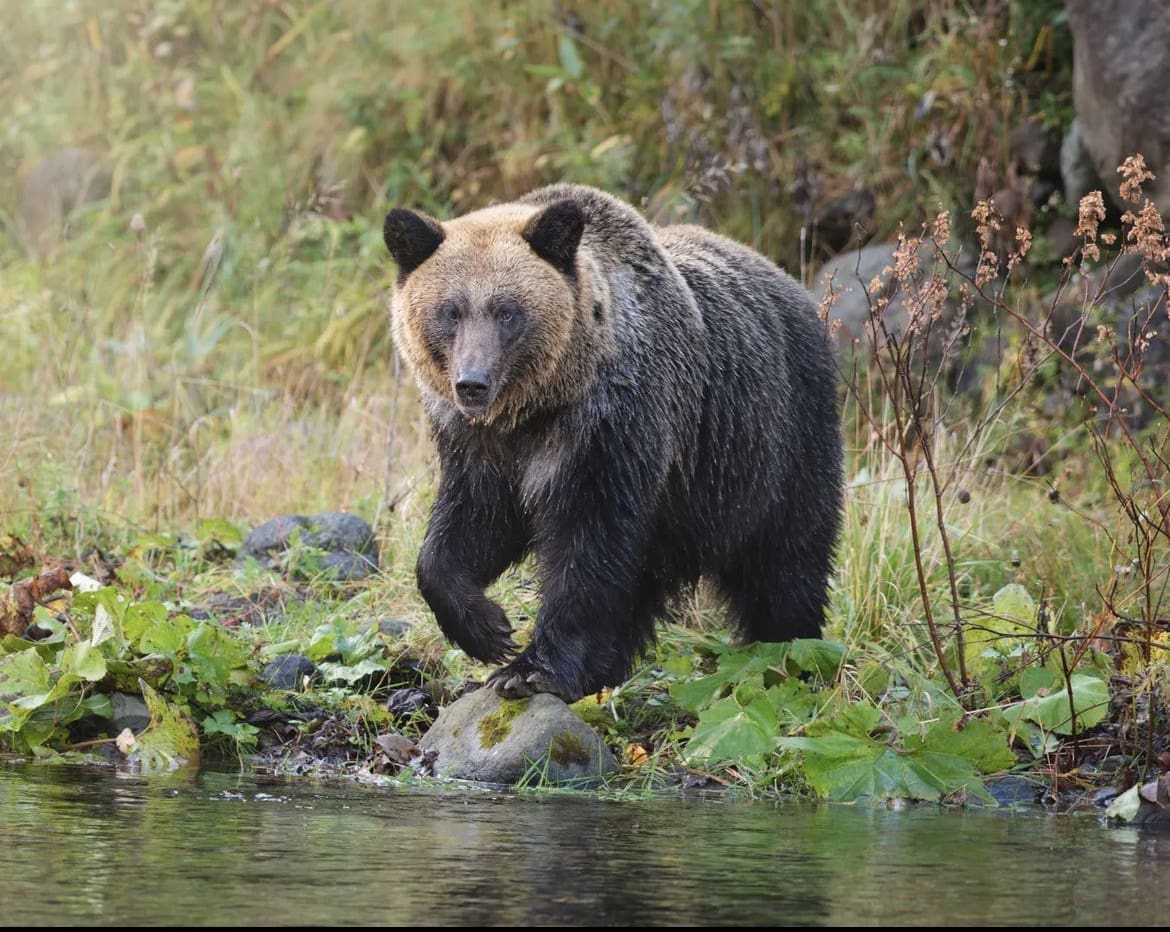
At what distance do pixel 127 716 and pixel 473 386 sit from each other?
1855mm

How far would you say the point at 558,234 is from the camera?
654 cm

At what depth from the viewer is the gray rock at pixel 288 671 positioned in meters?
7.23

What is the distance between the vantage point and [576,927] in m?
3.79

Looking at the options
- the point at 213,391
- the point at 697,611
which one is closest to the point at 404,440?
Answer: the point at 213,391

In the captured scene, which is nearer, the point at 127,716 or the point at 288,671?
the point at 127,716

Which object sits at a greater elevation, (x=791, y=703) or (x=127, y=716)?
(x=791, y=703)

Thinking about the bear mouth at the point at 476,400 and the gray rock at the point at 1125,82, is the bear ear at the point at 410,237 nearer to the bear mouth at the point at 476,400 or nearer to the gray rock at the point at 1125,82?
the bear mouth at the point at 476,400

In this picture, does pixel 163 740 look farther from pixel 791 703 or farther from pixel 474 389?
pixel 791 703

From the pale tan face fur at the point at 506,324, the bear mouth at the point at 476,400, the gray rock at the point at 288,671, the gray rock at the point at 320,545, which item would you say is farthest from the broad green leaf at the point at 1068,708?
the gray rock at the point at 320,545

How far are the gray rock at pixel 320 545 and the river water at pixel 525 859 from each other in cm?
270

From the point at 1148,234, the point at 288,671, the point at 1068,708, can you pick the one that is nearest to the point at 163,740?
the point at 288,671

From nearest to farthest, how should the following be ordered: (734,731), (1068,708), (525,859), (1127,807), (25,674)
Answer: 1. (525,859)
2. (1127,807)
3. (734,731)
4. (1068,708)
5. (25,674)

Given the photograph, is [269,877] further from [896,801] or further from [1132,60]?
[1132,60]

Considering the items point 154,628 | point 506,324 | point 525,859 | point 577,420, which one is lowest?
point 525,859
